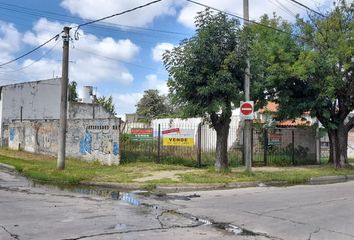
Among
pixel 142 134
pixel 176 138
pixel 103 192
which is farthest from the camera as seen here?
pixel 176 138

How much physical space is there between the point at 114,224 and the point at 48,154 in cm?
2159

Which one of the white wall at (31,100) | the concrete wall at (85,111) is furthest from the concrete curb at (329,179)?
the concrete wall at (85,111)

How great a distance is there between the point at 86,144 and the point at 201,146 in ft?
20.1

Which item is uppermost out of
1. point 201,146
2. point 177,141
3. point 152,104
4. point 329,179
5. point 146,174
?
point 152,104

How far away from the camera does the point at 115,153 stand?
71.2 feet

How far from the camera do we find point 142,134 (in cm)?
2302

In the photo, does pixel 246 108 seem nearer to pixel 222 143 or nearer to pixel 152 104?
pixel 222 143

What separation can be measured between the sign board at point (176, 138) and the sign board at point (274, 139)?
172 inches

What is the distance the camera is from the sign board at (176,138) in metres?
22.8

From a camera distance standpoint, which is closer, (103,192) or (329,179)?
(103,192)

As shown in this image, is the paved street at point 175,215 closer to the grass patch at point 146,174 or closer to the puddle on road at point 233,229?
the puddle on road at point 233,229

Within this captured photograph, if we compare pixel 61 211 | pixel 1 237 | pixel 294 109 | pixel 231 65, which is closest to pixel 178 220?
pixel 61 211

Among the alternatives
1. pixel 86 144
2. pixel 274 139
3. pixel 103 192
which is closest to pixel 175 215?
pixel 103 192

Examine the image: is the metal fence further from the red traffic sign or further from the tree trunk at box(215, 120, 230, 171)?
the red traffic sign
